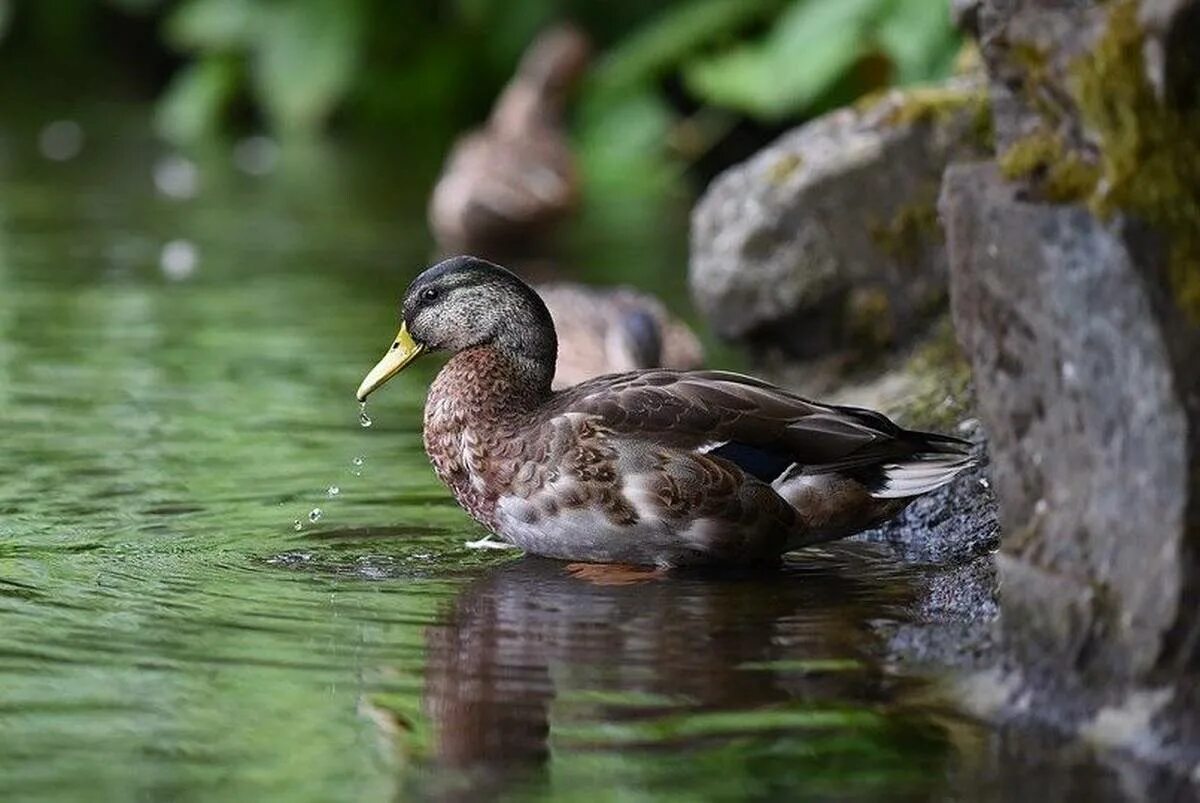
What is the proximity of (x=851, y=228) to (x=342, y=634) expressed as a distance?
13.9 feet

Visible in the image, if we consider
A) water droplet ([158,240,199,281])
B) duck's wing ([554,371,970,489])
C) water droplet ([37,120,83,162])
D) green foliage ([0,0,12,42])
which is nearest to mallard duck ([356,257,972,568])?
duck's wing ([554,371,970,489])

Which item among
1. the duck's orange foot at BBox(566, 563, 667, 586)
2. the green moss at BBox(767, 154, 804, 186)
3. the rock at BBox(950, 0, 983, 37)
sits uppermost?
the green moss at BBox(767, 154, 804, 186)

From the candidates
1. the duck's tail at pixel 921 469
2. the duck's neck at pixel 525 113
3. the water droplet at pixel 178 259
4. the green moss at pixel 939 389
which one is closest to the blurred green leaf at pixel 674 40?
the duck's neck at pixel 525 113

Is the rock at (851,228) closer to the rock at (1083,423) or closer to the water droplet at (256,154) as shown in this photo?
the rock at (1083,423)

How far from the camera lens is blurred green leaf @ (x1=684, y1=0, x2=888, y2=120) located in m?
15.6

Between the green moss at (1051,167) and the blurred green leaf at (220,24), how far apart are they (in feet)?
58.1

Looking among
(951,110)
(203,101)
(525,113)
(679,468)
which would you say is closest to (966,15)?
(679,468)

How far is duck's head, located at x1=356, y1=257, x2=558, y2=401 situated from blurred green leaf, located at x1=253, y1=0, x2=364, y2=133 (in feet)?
47.7

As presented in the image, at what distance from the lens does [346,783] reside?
175 inches

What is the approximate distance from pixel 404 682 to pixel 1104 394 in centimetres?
156

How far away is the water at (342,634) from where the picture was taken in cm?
457

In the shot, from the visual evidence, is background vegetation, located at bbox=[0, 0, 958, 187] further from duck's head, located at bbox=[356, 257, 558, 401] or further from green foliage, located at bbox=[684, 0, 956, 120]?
duck's head, located at bbox=[356, 257, 558, 401]

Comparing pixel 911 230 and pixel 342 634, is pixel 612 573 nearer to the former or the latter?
pixel 342 634

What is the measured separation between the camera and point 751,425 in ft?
21.6
